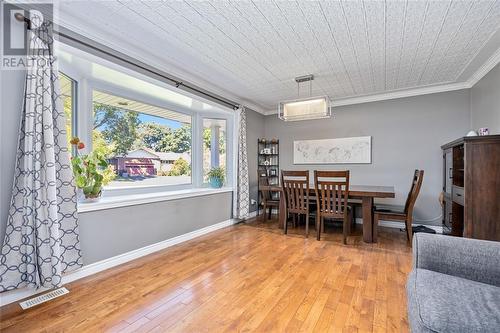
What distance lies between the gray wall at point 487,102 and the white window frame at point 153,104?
11.8 feet

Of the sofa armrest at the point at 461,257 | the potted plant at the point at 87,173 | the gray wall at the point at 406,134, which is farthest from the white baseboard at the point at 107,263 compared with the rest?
the gray wall at the point at 406,134

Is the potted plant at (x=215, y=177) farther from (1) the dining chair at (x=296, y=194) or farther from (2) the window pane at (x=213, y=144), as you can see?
(1) the dining chair at (x=296, y=194)

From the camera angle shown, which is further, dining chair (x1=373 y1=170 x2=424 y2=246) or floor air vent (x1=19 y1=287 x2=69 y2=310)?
Result: dining chair (x1=373 y1=170 x2=424 y2=246)

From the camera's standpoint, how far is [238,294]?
1934 millimetres

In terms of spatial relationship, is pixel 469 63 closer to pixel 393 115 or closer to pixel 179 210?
pixel 393 115

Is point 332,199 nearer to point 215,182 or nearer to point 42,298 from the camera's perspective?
point 215,182

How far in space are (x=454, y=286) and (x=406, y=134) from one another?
3509 millimetres

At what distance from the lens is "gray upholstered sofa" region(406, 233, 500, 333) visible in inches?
37.1

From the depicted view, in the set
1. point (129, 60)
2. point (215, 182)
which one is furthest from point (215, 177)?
point (129, 60)

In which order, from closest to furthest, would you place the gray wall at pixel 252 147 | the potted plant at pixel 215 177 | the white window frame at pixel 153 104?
the white window frame at pixel 153 104
the potted plant at pixel 215 177
the gray wall at pixel 252 147

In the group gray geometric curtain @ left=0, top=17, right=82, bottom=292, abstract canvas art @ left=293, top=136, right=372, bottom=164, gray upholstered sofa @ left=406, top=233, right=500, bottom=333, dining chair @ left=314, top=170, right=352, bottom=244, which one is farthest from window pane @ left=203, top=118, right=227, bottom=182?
gray upholstered sofa @ left=406, top=233, right=500, bottom=333

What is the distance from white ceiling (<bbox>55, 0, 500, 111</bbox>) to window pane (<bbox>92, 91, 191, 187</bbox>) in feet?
2.61

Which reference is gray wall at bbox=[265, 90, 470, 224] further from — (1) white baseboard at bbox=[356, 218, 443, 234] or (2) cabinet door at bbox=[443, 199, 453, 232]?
(2) cabinet door at bbox=[443, 199, 453, 232]

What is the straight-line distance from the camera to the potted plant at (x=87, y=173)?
2.27m
